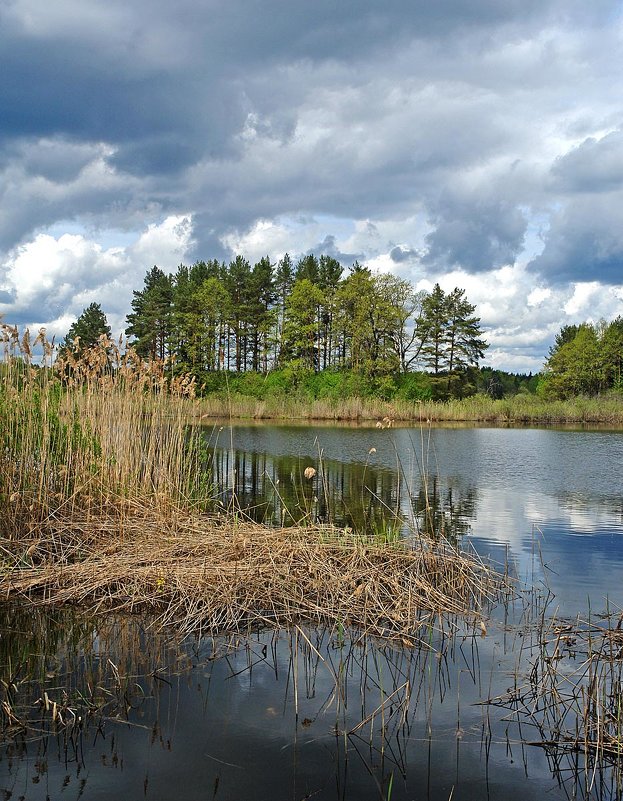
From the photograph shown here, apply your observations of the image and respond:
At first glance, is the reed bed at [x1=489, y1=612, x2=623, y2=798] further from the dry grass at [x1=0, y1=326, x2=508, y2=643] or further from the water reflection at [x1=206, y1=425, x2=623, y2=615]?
the water reflection at [x1=206, y1=425, x2=623, y2=615]

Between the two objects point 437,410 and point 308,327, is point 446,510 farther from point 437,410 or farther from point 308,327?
point 308,327

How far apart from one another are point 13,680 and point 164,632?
1.20 m

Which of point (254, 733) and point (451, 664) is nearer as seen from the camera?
point (254, 733)

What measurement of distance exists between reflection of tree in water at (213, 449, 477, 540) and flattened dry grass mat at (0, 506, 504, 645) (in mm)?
1145

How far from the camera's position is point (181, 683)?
167 inches

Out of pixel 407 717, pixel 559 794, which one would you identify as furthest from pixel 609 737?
pixel 407 717

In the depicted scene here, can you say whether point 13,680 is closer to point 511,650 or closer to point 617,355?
point 511,650

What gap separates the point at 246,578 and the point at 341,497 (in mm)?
6972

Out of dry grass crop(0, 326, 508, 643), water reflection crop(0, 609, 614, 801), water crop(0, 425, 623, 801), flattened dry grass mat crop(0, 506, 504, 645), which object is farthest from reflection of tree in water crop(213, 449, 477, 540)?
water reflection crop(0, 609, 614, 801)

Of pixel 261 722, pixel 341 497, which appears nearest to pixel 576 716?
pixel 261 722

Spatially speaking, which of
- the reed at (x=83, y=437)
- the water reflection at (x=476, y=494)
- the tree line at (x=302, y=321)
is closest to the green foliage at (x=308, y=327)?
the tree line at (x=302, y=321)

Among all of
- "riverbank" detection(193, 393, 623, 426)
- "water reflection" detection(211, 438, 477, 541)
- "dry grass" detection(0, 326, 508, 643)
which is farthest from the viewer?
"riverbank" detection(193, 393, 623, 426)

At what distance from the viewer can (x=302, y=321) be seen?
5481cm

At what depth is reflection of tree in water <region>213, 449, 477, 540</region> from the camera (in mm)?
9891
